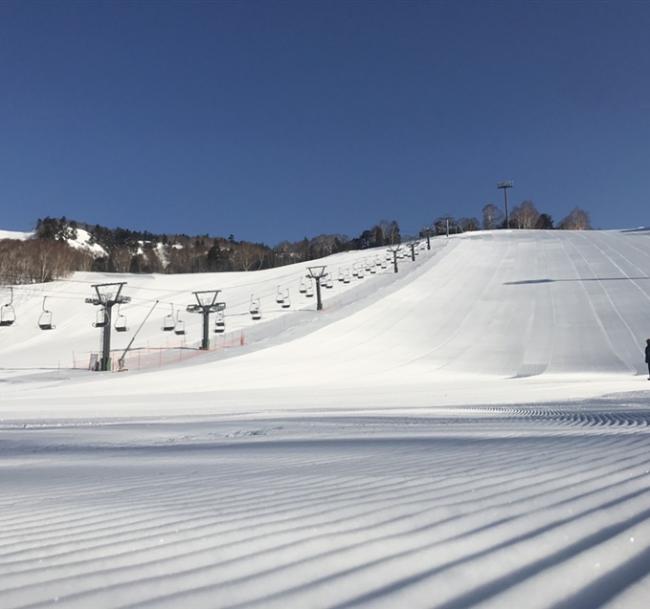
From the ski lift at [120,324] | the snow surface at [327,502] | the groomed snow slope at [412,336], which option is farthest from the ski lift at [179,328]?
the snow surface at [327,502]

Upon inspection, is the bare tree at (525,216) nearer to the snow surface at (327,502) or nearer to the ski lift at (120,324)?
the ski lift at (120,324)

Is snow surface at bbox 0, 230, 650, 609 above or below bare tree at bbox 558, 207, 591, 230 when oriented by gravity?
below

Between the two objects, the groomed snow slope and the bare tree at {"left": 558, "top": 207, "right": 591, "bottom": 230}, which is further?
the bare tree at {"left": 558, "top": 207, "right": 591, "bottom": 230}

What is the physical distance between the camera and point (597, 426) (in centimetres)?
739

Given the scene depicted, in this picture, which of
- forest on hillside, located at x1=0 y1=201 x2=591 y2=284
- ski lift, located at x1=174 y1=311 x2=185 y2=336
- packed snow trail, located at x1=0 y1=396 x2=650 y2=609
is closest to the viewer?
packed snow trail, located at x1=0 y1=396 x2=650 y2=609

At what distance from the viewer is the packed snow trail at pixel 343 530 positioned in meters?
1.92

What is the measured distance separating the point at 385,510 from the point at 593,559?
100 centimetres

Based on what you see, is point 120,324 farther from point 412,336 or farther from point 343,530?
A: point 343,530

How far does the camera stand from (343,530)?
2.54m

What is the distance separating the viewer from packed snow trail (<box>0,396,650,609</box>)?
1.92 metres

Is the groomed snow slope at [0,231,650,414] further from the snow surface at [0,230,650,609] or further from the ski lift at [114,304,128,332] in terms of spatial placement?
the snow surface at [0,230,650,609]

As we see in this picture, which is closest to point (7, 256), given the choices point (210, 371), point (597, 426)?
point (210, 371)

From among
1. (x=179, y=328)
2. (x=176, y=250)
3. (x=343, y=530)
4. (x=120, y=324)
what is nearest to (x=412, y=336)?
(x=179, y=328)

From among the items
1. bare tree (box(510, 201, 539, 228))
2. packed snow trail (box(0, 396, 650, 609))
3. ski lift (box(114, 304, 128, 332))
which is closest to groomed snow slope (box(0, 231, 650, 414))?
ski lift (box(114, 304, 128, 332))
